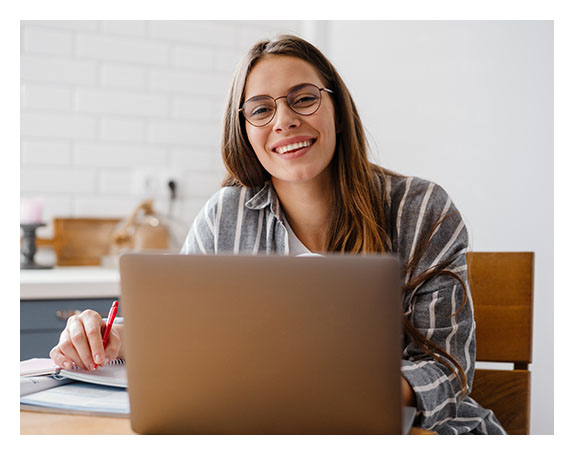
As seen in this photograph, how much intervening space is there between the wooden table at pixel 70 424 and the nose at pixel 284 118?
66 centimetres

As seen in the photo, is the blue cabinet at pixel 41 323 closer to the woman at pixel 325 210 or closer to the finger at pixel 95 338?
the woman at pixel 325 210

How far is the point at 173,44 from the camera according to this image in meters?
2.56

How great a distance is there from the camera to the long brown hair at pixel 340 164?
125cm

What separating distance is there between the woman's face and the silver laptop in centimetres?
65

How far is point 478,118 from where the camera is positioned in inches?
84.0

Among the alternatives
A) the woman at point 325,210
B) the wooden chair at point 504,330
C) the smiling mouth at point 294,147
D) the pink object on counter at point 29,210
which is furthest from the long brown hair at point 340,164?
the pink object on counter at point 29,210

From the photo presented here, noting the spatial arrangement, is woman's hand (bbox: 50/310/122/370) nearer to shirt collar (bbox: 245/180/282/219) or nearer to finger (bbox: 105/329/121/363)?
finger (bbox: 105/329/121/363)

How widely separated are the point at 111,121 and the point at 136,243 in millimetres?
517

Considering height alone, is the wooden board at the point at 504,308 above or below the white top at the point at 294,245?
below
